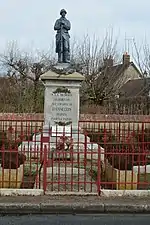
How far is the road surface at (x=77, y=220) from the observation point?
582cm

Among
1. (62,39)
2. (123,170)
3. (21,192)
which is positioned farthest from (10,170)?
(62,39)

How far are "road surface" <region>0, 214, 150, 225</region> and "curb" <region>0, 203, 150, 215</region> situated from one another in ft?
0.50

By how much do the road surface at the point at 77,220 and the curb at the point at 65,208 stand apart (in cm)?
15

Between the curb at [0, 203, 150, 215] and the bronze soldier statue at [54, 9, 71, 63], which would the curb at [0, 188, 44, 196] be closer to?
the curb at [0, 203, 150, 215]

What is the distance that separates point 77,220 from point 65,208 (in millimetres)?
488

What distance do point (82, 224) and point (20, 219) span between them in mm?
1066

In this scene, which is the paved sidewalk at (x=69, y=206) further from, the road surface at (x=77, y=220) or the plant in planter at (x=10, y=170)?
the plant in planter at (x=10, y=170)

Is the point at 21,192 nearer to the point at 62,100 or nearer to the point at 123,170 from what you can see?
the point at 123,170

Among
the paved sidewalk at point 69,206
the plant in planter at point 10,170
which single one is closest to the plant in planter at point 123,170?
the paved sidewalk at point 69,206

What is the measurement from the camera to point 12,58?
3722cm

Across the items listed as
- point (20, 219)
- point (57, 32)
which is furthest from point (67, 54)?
point (20, 219)

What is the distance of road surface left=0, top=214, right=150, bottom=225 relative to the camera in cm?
582

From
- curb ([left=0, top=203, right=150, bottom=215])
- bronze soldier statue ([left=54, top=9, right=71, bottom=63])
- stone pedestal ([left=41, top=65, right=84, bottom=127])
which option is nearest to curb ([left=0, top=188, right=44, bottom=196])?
curb ([left=0, top=203, right=150, bottom=215])

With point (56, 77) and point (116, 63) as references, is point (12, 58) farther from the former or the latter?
point (56, 77)
